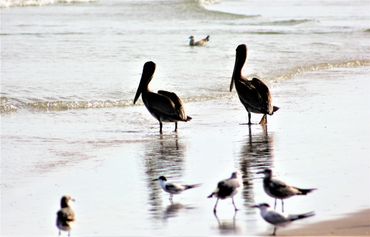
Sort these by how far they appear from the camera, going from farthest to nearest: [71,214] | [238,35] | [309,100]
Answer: [238,35] < [309,100] < [71,214]

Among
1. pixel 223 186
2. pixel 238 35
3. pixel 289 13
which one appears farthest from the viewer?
pixel 289 13


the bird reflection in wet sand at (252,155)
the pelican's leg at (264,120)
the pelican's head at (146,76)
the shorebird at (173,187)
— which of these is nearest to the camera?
the shorebird at (173,187)

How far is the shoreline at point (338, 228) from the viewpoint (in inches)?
329

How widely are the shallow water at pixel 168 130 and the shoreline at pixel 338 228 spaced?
20cm

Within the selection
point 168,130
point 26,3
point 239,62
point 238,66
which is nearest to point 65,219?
point 168,130

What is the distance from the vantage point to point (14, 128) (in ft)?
47.9

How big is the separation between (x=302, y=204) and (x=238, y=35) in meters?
21.5

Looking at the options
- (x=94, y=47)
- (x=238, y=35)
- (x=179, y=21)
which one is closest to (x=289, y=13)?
(x=179, y=21)

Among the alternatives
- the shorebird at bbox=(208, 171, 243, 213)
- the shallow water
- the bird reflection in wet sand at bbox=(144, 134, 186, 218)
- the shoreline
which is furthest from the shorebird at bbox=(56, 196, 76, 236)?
the shoreline

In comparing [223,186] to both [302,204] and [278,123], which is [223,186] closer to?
[302,204]

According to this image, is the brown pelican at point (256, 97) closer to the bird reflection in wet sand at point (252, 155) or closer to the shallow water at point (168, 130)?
the shallow water at point (168, 130)

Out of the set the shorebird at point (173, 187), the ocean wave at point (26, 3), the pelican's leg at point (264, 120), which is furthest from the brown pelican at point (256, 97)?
the ocean wave at point (26, 3)

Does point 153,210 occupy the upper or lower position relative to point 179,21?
lower

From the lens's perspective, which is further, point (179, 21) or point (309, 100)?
point (179, 21)
